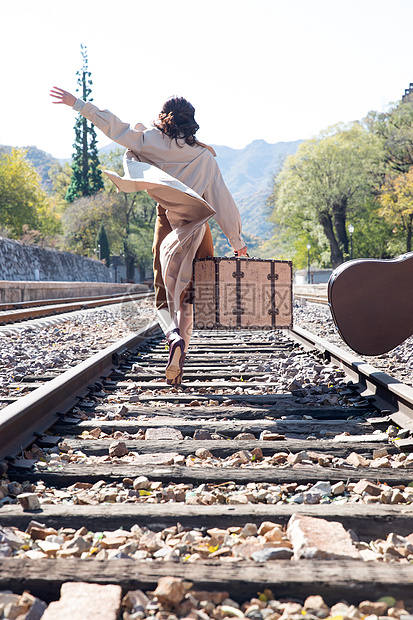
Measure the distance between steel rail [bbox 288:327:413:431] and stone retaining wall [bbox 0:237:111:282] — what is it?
23.9 metres

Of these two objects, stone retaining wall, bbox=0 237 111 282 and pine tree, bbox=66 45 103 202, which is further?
pine tree, bbox=66 45 103 202

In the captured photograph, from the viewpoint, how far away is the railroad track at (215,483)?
1.39 meters

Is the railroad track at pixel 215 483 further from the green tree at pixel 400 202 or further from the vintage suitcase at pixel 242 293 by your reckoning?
the green tree at pixel 400 202

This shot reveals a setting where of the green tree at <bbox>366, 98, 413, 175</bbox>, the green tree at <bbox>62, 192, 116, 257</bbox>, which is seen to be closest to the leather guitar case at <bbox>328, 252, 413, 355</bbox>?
the green tree at <bbox>366, 98, 413, 175</bbox>

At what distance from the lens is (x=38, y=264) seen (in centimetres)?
3262

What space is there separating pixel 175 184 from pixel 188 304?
97 cm

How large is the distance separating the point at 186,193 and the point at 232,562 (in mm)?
2495

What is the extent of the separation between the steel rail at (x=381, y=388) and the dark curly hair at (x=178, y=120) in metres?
2.01

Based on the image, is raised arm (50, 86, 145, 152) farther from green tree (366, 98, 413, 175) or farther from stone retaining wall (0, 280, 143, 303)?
green tree (366, 98, 413, 175)

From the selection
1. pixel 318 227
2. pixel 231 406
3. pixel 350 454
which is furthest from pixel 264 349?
pixel 318 227

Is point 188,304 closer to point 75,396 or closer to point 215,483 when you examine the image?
point 75,396

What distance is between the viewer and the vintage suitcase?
4094mm

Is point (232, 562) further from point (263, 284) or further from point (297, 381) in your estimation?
point (263, 284)

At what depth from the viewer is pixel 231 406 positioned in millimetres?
3467
